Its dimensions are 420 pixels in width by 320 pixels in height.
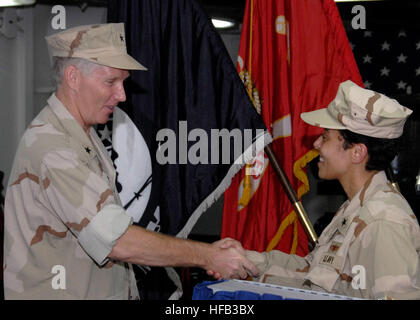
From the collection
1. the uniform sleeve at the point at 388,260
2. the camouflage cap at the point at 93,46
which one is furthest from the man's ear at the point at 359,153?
the camouflage cap at the point at 93,46

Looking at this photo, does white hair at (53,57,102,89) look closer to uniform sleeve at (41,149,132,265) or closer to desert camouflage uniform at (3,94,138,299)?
desert camouflage uniform at (3,94,138,299)

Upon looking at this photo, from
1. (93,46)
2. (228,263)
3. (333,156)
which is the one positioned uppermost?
(93,46)

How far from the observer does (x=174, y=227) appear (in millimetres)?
2627

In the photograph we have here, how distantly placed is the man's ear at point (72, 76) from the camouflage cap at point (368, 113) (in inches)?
34.8

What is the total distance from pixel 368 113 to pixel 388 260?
20.5 inches

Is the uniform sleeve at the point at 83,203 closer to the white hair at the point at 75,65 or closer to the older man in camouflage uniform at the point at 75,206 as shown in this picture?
the older man in camouflage uniform at the point at 75,206

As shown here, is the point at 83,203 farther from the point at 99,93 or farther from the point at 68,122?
the point at 99,93

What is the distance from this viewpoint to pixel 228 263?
208 cm

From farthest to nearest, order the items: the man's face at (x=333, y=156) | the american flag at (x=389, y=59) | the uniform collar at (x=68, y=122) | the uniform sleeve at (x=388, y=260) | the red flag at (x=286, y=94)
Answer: the american flag at (x=389, y=59) → the red flag at (x=286, y=94) → the man's face at (x=333, y=156) → the uniform collar at (x=68, y=122) → the uniform sleeve at (x=388, y=260)

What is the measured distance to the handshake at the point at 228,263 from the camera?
2.03 m

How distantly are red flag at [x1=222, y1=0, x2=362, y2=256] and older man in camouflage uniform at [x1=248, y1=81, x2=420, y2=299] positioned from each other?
0.66 metres

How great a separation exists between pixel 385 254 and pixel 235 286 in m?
0.45

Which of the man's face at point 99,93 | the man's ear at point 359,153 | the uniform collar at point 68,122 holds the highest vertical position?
the man's face at point 99,93

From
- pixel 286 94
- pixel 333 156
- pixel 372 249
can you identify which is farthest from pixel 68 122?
pixel 286 94
